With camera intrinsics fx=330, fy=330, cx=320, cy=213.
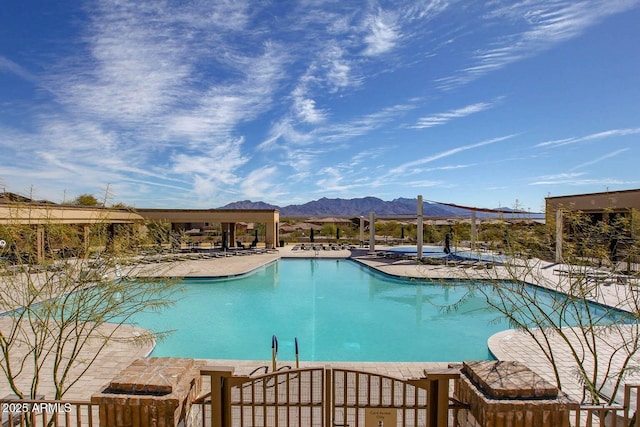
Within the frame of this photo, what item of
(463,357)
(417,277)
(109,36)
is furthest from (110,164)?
(463,357)

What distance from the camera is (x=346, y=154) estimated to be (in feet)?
101

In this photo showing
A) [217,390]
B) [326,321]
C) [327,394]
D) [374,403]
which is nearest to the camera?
[217,390]

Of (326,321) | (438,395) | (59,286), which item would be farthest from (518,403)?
(326,321)

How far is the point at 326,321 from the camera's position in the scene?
444 inches

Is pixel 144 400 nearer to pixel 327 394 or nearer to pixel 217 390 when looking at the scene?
pixel 217 390

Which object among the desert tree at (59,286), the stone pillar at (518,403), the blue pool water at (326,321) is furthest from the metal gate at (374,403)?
the blue pool water at (326,321)

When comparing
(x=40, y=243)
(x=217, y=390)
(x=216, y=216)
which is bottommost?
(x=217, y=390)

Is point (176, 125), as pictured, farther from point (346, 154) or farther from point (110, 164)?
point (346, 154)

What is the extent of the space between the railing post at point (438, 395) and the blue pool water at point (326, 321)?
624 centimetres

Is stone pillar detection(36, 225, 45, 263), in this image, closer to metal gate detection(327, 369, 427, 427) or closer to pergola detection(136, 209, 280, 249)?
metal gate detection(327, 369, 427, 427)

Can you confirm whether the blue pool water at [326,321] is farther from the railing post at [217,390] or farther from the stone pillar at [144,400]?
the stone pillar at [144,400]

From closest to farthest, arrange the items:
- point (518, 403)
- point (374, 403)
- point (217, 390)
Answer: point (518, 403)
point (217, 390)
point (374, 403)

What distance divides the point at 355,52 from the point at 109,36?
26.8 ft

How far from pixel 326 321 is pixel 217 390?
30.4ft
